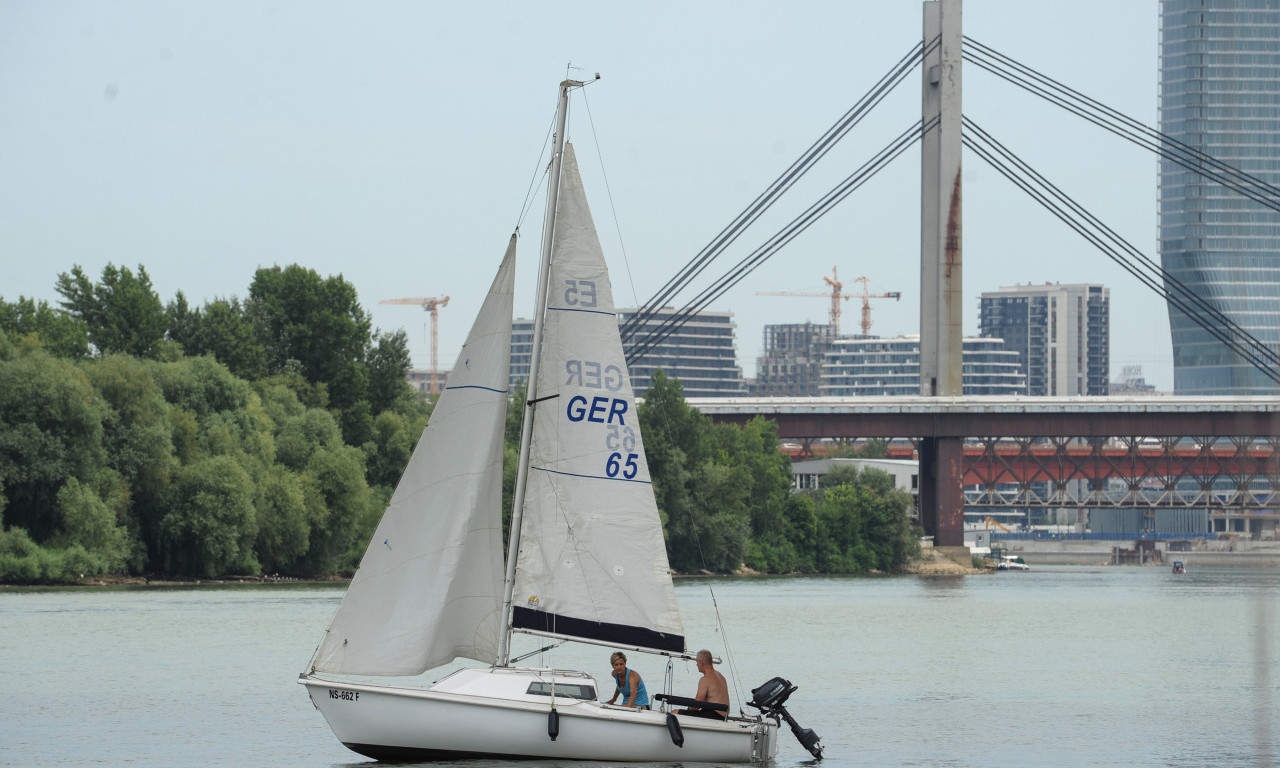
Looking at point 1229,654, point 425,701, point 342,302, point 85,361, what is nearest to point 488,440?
point 425,701

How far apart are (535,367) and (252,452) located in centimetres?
5325

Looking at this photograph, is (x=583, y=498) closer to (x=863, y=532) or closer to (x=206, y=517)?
(x=206, y=517)

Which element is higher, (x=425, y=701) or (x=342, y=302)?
(x=342, y=302)

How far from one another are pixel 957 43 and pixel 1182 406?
1063 inches

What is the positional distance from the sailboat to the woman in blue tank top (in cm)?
43

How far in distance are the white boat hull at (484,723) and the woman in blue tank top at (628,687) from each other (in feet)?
1.55

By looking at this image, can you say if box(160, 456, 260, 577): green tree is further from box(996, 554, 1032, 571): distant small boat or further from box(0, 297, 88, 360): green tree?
box(996, 554, 1032, 571): distant small boat

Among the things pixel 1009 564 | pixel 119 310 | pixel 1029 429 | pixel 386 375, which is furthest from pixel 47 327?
pixel 1009 564

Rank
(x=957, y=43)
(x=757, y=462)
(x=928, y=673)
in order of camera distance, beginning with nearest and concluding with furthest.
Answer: (x=928, y=673) < (x=957, y=43) < (x=757, y=462)

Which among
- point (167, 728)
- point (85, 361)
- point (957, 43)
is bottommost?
point (167, 728)

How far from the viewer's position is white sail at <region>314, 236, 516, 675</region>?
25.2 metres

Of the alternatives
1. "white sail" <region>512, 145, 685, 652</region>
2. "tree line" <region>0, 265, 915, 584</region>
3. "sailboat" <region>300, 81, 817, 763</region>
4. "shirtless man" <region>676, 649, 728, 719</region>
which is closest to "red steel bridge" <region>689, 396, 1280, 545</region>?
"tree line" <region>0, 265, 915, 584</region>

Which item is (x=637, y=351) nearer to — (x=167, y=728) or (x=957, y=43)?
(x=957, y=43)

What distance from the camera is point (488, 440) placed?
25672 mm
